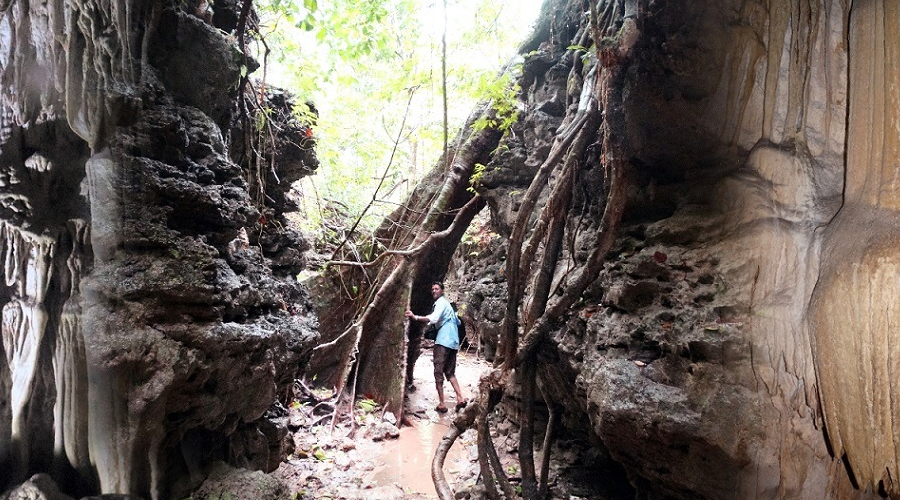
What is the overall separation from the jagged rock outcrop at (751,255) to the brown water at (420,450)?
2.34 m

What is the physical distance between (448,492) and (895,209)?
2852 mm

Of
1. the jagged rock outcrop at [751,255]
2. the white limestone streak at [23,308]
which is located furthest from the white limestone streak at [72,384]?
the jagged rock outcrop at [751,255]

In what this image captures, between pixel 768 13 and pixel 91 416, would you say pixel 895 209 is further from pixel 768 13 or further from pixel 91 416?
pixel 91 416

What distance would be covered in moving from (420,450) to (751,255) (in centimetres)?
420

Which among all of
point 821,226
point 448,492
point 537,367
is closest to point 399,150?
point 537,367

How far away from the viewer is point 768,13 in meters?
2.03

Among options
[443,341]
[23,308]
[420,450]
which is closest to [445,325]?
[443,341]

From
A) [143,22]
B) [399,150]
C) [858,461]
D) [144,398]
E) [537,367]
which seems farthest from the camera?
[399,150]

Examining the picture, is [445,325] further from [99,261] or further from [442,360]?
[99,261]

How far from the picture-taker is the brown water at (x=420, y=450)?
428cm

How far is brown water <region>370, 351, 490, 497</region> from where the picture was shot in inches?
168

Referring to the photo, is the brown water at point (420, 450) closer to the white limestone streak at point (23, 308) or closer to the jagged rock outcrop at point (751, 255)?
the jagged rock outcrop at point (751, 255)

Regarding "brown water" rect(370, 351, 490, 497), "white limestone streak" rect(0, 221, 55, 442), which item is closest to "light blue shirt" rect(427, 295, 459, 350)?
"brown water" rect(370, 351, 490, 497)

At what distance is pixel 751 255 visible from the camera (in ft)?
6.97
